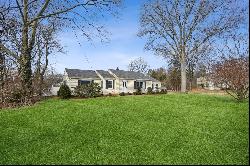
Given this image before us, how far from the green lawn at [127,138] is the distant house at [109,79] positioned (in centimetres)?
3597

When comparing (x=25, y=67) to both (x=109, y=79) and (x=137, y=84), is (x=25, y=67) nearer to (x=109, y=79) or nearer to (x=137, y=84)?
(x=109, y=79)

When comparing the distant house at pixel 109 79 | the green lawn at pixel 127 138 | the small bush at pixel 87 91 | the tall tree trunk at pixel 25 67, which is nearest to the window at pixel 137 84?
the distant house at pixel 109 79

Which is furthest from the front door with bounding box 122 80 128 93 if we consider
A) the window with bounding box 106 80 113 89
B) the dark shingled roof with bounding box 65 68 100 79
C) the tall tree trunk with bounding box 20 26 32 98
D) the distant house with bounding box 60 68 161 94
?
the tall tree trunk with bounding box 20 26 32 98

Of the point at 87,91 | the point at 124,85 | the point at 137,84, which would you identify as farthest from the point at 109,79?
the point at 87,91

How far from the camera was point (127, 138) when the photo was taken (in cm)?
1220

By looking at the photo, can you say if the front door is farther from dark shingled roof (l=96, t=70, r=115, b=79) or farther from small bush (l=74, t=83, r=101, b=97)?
small bush (l=74, t=83, r=101, b=97)

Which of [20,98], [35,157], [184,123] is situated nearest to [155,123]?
[184,123]

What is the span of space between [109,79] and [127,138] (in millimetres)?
46650

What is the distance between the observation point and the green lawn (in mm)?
9680

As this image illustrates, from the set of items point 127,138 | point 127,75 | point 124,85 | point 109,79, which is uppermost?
point 127,75

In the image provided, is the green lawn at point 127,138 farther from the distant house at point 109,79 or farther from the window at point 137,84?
the window at point 137,84

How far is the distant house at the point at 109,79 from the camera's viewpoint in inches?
2163

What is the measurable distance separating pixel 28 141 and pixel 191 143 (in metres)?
5.91

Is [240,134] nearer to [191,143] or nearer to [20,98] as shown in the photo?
[191,143]
